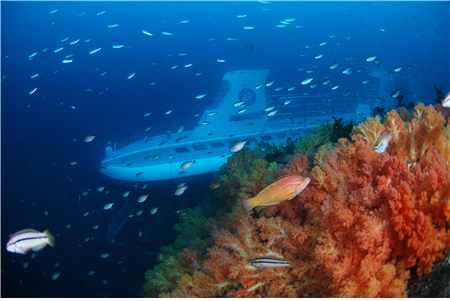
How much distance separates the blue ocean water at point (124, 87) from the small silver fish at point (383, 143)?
619cm

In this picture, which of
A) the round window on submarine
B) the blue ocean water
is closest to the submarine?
the round window on submarine

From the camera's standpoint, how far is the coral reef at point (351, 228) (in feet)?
11.5

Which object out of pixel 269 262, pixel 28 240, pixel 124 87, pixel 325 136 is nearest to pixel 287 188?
pixel 269 262

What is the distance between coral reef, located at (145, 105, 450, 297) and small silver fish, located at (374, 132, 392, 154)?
0.07m

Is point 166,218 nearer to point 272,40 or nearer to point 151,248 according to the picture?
point 151,248

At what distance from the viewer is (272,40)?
63688 millimetres

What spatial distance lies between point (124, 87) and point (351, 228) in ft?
151

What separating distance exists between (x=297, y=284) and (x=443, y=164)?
68.3 inches

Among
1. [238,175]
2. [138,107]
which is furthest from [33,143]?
[238,175]

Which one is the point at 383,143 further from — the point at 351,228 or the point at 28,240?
the point at 28,240

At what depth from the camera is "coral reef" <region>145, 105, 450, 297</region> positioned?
3.49 m

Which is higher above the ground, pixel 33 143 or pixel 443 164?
pixel 443 164

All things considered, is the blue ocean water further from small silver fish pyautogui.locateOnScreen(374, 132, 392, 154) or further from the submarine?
small silver fish pyautogui.locateOnScreen(374, 132, 392, 154)

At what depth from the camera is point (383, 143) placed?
4.17 meters
